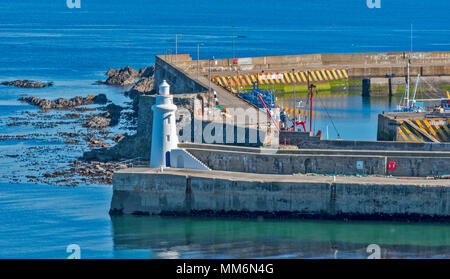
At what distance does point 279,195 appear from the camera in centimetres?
3497

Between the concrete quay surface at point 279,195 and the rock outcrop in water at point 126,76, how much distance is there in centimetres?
5742

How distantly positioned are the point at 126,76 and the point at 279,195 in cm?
6416

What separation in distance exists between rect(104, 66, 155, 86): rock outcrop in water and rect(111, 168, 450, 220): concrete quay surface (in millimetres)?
57423

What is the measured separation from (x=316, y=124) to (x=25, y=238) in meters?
33.6

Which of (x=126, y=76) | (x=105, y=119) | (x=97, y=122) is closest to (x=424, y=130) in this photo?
(x=97, y=122)

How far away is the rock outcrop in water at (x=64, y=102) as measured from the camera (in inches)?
2859

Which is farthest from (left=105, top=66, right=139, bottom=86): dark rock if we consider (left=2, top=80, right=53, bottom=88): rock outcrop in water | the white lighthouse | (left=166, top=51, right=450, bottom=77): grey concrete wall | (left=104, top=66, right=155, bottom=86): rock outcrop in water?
the white lighthouse

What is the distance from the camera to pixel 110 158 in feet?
157

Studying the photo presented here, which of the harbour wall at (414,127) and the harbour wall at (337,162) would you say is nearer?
the harbour wall at (337,162)

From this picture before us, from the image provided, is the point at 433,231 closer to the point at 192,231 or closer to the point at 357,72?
the point at 192,231

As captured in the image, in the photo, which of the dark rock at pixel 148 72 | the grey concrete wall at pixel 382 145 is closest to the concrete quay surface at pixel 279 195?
the grey concrete wall at pixel 382 145

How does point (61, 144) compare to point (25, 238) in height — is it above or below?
above

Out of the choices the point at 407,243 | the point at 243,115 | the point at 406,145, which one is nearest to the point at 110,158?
the point at 243,115

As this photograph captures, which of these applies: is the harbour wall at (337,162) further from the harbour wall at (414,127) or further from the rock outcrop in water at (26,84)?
the rock outcrop in water at (26,84)
